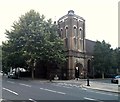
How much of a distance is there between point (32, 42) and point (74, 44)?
1266cm

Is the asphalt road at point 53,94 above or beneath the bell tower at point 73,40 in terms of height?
beneath

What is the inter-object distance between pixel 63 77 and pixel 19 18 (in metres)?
15.0

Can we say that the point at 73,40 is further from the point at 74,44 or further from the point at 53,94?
the point at 53,94

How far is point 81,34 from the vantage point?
5406 cm

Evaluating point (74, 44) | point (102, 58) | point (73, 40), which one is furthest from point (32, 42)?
point (102, 58)

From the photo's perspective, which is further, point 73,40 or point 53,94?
point 73,40

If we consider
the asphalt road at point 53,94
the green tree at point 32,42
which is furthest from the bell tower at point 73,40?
the asphalt road at point 53,94

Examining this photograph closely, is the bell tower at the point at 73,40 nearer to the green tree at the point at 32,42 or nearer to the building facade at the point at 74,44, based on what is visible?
the building facade at the point at 74,44

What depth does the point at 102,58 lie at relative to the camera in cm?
5506

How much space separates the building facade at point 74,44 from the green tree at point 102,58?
220cm

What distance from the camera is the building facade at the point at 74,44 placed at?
50594 millimetres

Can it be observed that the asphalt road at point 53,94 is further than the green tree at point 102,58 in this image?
No

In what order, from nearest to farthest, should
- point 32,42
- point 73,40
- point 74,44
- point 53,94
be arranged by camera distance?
point 53,94 → point 32,42 → point 73,40 → point 74,44

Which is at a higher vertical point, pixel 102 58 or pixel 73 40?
pixel 73 40
